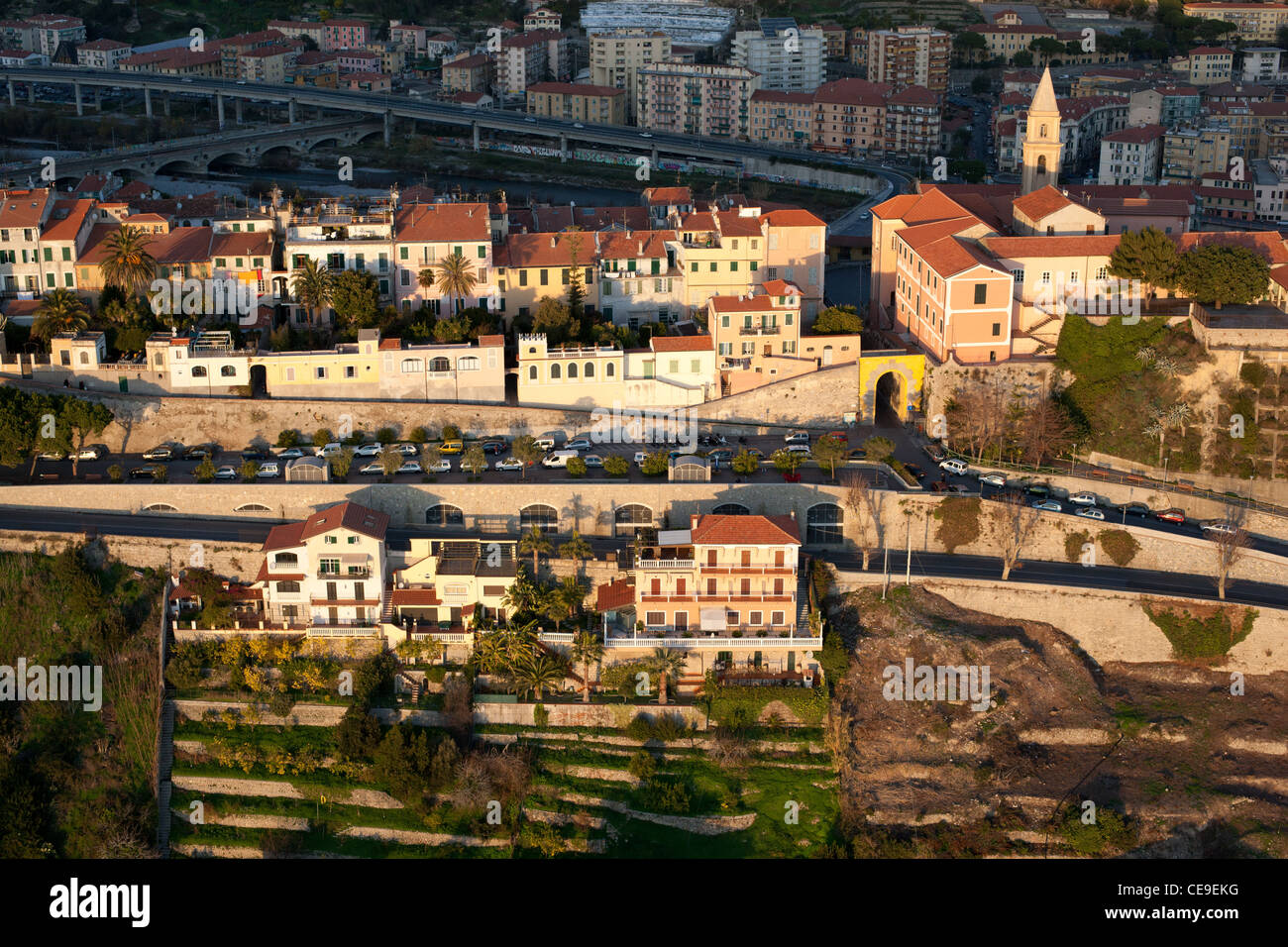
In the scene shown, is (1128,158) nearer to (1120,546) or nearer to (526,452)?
(1120,546)

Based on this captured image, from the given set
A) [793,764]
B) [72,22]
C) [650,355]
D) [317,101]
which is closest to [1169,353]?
[650,355]

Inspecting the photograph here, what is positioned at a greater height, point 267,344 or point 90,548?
point 267,344

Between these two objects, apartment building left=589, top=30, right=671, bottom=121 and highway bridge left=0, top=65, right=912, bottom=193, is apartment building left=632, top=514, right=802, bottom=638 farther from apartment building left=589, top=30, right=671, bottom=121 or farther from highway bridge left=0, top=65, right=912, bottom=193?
apartment building left=589, top=30, right=671, bottom=121

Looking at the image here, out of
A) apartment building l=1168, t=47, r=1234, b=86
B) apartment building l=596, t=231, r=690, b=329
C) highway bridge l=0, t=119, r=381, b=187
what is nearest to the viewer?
apartment building l=596, t=231, r=690, b=329

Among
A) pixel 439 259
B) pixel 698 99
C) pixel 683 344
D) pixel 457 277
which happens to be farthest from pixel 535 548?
pixel 698 99

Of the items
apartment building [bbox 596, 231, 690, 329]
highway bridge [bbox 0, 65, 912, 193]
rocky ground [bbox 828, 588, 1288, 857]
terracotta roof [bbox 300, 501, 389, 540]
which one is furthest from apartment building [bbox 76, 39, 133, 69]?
rocky ground [bbox 828, 588, 1288, 857]

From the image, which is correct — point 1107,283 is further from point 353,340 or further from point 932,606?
point 353,340

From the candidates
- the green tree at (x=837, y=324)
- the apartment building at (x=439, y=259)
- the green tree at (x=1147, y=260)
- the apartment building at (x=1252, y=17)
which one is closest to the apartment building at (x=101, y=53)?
the apartment building at (x=439, y=259)

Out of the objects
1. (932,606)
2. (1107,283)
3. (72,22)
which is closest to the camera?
(932,606)
